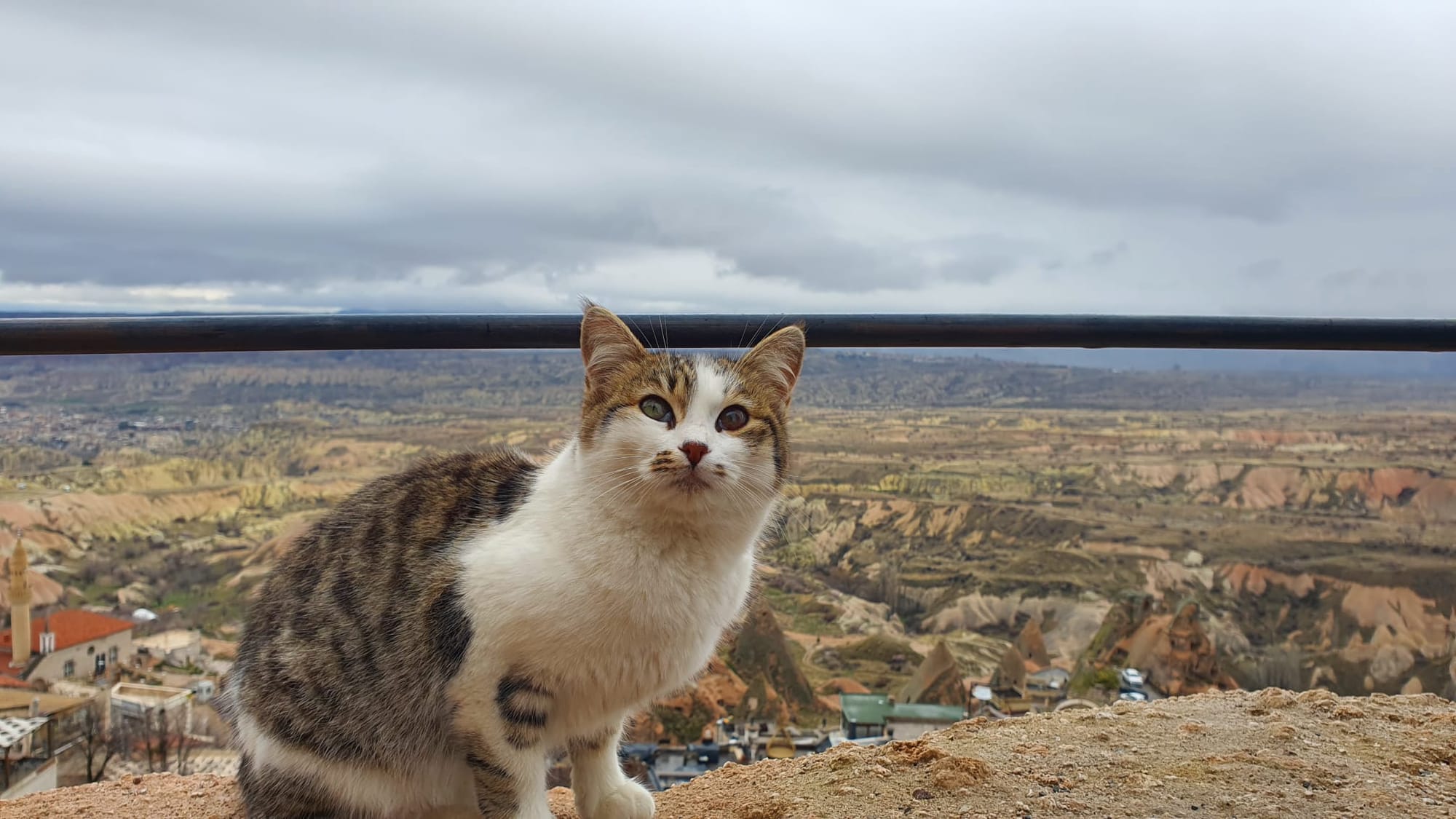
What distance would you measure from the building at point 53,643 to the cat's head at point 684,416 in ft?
10.7

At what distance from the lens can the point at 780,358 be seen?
187 cm

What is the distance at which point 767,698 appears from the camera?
3352 millimetres

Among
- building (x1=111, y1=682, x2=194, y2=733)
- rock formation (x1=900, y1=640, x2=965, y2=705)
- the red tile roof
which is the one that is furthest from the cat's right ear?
the red tile roof

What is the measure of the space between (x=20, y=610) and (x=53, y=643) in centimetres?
33

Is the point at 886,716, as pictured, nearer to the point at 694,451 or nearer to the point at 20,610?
the point at 694,451

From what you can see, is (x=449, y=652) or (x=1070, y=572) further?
(x=1070, y=572)

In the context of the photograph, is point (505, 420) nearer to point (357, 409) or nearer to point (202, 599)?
point (202, 599)

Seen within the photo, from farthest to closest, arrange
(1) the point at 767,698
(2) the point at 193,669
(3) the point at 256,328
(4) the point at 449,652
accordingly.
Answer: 1. (2) the point at 193,669
2. (1) the point at 767,698
3. (3) the point at 256,328
4. (4) the point at 449,652

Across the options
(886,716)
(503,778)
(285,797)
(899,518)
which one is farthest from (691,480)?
(899,518)

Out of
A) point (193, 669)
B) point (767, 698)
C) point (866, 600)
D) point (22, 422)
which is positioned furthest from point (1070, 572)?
point (22, 422)

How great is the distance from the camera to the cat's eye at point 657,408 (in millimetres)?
1740

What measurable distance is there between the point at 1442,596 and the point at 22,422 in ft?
36.1

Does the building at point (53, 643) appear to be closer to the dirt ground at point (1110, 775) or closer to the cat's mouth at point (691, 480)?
the dirt ground at point (1110, 775)

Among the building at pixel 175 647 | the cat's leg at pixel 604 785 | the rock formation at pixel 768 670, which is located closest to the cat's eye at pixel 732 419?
the cat's leg at pixel 604 785
